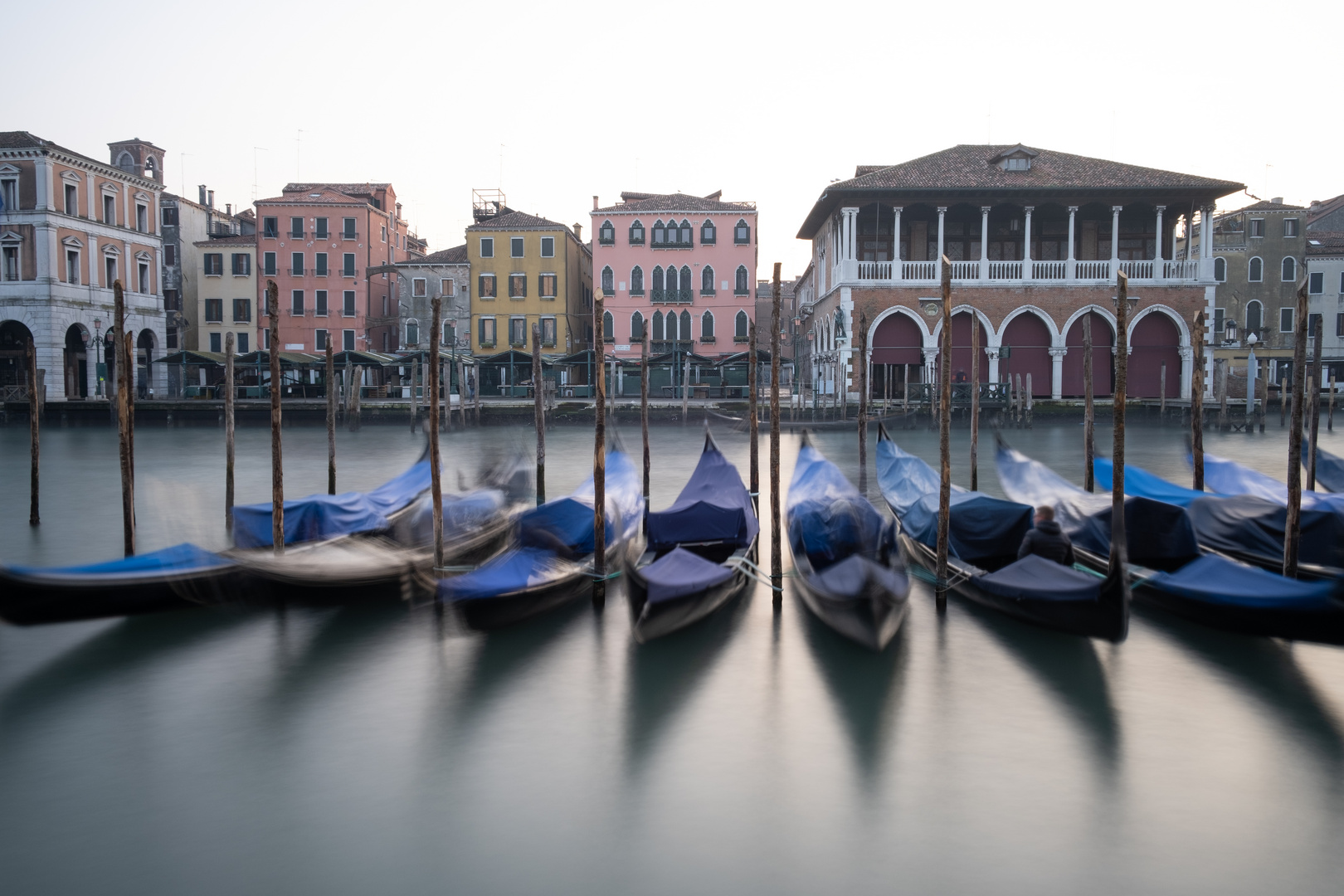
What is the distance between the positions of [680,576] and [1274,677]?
12.2ft

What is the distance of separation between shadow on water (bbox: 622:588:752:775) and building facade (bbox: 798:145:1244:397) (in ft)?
59.3

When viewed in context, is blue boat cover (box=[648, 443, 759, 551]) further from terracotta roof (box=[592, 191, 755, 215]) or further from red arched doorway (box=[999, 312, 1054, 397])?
terracotta roof (box=[592, 191, 755, 215])

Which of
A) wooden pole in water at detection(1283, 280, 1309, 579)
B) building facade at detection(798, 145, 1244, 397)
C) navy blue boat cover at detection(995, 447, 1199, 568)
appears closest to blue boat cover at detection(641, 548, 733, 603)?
navy blue boat cover at detection(995, 447, 1199, 568)

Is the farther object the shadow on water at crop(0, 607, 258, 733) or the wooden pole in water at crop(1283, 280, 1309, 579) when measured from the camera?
the wooden pole in water at crop(1283, 280, 1309, 579)

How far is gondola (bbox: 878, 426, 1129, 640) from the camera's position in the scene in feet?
18.1

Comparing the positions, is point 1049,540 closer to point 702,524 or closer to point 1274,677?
point 1274,677

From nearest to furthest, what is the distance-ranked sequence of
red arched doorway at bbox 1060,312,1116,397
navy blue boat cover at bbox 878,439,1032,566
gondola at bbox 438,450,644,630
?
1. gondola at bbox 438,450,644,630
2. navy blue boat cover at bbox 878,439,1032,566
3. red arched doorway at bbox 1060,312,1116,397

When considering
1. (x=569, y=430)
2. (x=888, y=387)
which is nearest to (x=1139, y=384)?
(x=888, y=387)

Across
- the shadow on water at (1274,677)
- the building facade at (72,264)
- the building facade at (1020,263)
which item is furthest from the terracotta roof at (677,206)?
the shadow on water at (1274,677)

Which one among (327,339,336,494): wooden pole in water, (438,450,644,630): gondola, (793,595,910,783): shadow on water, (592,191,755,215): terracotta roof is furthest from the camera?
(592,191,755,215): terracotta roof

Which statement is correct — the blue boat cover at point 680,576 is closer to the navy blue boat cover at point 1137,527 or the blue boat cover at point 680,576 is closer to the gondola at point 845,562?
the gondola at point 845,562

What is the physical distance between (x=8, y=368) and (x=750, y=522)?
27.3 metres

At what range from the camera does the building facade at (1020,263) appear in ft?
77.9

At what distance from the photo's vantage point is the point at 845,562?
6297 mm
